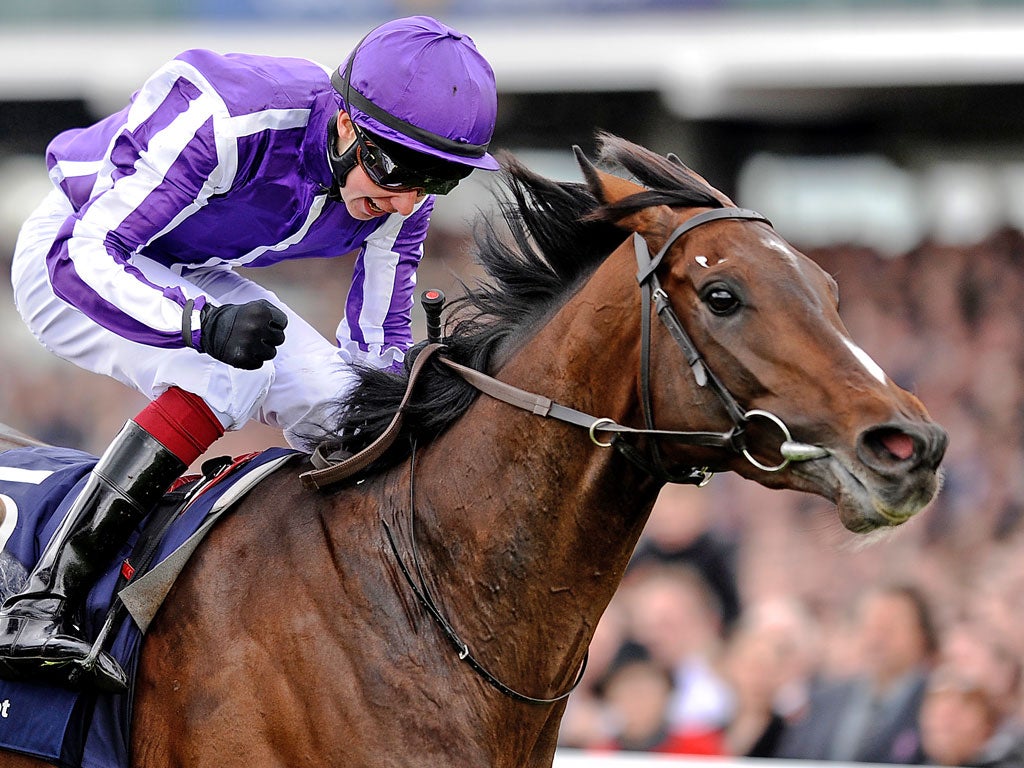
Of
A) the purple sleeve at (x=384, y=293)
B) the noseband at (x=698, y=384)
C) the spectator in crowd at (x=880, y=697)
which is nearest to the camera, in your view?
the noseband at (x=698, y=384)

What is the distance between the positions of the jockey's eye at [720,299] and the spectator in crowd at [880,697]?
3402 millimetres

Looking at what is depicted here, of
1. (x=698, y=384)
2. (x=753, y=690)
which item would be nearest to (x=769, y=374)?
(x=698, y=384)

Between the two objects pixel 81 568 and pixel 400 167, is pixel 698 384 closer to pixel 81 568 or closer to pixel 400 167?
pixel 400 167

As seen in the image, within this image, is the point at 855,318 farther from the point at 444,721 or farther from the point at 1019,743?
the point at 444,721

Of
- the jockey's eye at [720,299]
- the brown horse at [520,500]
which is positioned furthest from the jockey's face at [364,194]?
the jockey's eye at [720,299]

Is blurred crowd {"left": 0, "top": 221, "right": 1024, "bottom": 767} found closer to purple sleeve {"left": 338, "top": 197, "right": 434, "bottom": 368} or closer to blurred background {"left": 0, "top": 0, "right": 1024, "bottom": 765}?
blurred background {"left": 0, "top": 0, "right": 1024, "bottom": 765}

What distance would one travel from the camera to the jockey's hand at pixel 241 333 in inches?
98.3

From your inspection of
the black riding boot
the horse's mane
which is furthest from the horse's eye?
the black riding boot

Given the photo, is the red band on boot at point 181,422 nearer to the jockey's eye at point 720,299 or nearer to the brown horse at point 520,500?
the brown horse at point 520,500

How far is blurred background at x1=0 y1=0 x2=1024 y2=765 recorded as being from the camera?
5488 millimetres

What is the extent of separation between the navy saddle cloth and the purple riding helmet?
665 mm

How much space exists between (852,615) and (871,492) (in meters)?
3.82

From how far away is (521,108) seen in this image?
9.84 m

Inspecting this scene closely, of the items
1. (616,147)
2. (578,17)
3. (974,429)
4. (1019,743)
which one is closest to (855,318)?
(974,429)
